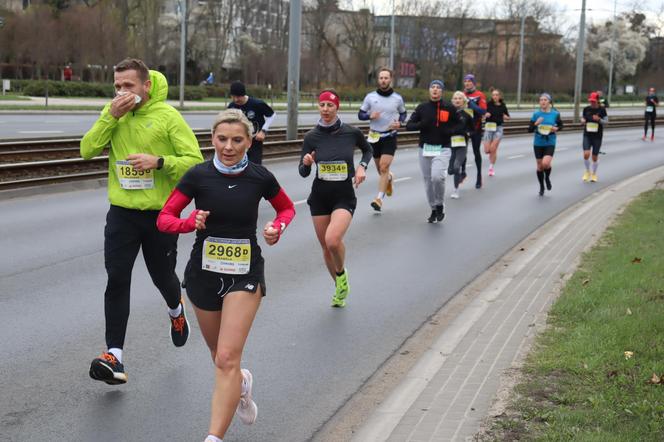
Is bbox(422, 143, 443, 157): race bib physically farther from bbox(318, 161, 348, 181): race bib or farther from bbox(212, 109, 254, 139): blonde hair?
bbox(212, 109, 254, 139): blonde hair

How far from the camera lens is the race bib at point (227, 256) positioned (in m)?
5.07

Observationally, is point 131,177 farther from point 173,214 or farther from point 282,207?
point 282,207

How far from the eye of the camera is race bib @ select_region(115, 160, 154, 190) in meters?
6.14

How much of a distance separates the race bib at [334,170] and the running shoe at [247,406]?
12.0 feet

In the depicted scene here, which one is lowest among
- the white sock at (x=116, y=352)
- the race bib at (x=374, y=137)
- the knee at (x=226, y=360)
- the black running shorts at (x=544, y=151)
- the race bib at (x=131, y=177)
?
the white sock at (x=116, y=352)

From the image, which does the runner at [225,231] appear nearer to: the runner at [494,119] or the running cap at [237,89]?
the running cap at [237,89]

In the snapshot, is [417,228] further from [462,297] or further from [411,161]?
[411,161]

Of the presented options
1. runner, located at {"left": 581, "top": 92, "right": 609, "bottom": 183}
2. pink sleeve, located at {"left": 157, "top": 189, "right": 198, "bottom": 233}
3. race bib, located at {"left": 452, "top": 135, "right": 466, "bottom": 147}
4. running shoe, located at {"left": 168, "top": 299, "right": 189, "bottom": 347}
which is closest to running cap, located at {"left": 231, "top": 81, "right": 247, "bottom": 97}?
race bib, located at {"left": 452, "top": 135, "right": 466, "bottom": 147}

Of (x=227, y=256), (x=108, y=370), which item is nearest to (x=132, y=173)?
(x=108, y=370)

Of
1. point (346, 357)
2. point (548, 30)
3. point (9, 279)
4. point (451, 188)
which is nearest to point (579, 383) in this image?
point (346, 357)

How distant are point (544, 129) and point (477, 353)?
1206 cm

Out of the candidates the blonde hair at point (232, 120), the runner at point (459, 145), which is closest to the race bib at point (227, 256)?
the blonde hair at point (232, 120)

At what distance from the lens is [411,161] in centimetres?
2600

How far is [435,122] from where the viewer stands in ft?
47.3
